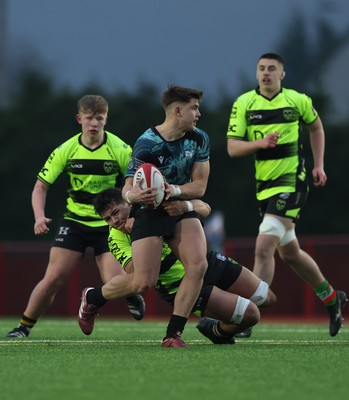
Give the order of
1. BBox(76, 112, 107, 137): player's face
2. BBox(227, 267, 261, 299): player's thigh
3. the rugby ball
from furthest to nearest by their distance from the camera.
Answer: BBox(76, 112, 107, 137): player's face → BBox(227, 267, 261, 299): player's thigh → the rugby ball

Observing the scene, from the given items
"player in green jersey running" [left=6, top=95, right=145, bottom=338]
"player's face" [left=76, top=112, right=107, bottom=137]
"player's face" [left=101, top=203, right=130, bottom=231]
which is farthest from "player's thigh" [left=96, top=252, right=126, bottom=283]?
"player's face" [left=101, top=203, right=130, bottom=231]

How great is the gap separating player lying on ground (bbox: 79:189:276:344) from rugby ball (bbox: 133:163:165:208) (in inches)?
10.5

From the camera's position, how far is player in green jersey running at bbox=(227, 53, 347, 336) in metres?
10.0

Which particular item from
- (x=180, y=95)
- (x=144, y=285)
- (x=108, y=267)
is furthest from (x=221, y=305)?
(x=108, y=267)

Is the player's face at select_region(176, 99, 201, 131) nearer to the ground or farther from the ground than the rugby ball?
farther from the ground

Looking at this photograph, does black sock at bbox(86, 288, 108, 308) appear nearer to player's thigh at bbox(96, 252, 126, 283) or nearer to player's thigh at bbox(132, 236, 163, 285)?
player's thigh at bbox(132, 236, 163, 285)

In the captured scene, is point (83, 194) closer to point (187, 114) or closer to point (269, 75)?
point (269, 75)

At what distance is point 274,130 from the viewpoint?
10102mm

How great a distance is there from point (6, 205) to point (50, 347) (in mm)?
20760

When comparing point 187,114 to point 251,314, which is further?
point 251,314

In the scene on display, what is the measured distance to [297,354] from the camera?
736 cm

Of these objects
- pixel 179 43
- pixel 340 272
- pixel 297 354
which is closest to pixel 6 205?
pixel 340 272

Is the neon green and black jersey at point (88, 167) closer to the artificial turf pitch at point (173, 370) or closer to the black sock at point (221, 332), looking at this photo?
the artificial turf pitch at point (173, 370)

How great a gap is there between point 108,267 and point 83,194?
0.62 meters
